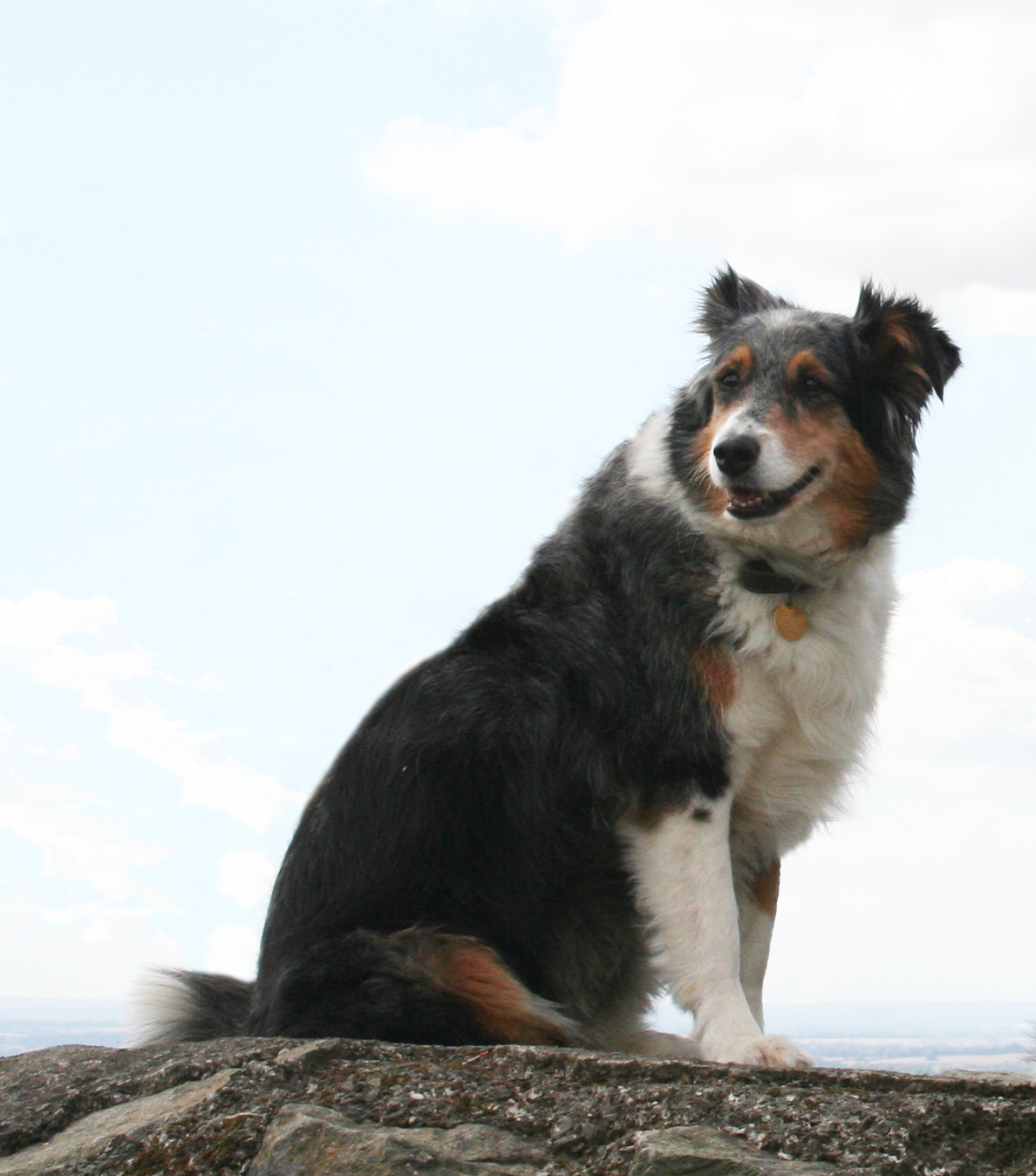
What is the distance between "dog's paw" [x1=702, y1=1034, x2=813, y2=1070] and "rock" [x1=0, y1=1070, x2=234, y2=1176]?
154 centimetres

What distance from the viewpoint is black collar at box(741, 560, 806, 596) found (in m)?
4.73

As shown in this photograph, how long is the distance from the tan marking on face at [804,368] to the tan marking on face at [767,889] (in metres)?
1.81

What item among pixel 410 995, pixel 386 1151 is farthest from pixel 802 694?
pixel 386 1151

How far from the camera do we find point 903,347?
502 cm

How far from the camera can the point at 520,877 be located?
4516 mm

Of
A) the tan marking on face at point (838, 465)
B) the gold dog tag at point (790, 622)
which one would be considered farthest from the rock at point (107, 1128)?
the tan marking on face at point (838, 465)

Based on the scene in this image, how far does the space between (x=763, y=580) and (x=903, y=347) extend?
3.60 ft

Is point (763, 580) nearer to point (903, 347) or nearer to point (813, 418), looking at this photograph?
point (813, 418)

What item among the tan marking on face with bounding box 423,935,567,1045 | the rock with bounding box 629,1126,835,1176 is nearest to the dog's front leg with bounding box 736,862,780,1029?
the tan marking on face with bounding box 423,935,567,1045

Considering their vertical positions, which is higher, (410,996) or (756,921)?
(756,921)

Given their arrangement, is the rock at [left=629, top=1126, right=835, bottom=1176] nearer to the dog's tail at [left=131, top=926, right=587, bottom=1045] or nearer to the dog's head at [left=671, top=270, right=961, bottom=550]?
the dog's tail at [left=131, top=926, right=587, bottom=1045]

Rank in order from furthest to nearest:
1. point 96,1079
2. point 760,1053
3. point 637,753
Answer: point 637,753, point 760,1053, point 96,1079

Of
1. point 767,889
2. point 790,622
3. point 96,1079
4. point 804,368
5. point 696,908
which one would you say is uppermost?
point 804,368

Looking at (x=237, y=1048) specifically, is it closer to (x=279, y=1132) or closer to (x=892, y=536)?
(x=279, y=1132)
